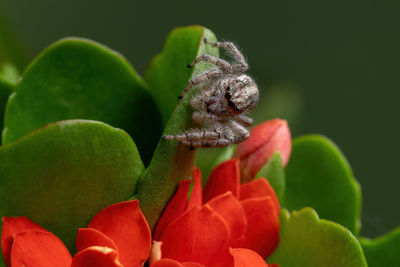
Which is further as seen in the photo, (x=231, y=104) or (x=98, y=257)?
(x=231, y=104)

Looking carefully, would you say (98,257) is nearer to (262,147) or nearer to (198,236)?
(198,236)

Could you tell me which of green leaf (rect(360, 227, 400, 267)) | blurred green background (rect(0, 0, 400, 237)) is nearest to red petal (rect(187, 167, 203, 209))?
green leaf (rect(360, 227, 400, 267))

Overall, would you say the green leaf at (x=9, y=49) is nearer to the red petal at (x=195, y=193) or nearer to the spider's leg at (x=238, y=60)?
the spider's leg at (x=238, y=60)

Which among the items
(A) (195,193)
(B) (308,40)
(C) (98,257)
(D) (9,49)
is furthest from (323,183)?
(B) (308,40)

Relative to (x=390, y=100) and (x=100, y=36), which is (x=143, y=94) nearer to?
(x=100, y=36)

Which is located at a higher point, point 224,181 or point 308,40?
point 224,181

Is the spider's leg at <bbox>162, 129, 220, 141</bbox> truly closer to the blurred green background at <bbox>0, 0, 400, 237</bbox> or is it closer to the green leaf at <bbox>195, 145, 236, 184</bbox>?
the green leaf at <bbox>195, 145, 236, 184</bbox>

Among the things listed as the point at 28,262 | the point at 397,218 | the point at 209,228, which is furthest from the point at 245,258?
the point at 397,218
